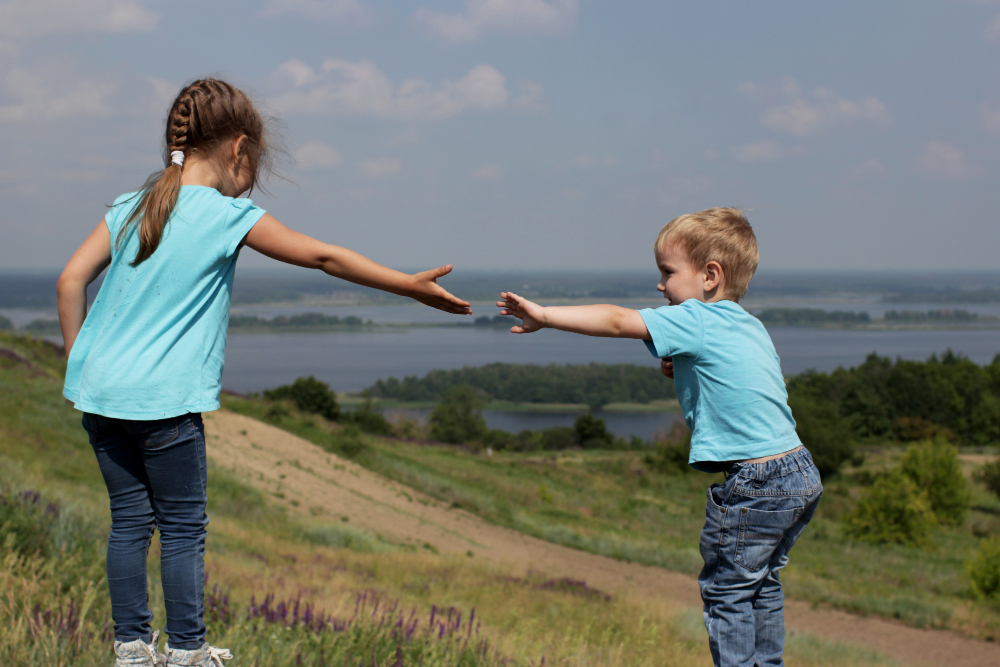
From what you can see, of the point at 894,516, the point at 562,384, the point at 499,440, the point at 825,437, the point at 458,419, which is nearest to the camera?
the point at 894,516

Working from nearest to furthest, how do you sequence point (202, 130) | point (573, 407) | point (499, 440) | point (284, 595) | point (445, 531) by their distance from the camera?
point (202, 130), point (284, 595), point (445, 531), point (499, 440), point (573, 407)

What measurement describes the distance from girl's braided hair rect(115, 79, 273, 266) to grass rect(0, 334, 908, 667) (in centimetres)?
170

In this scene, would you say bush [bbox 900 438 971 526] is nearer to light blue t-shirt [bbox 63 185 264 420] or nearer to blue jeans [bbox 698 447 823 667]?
blue jeans [bbox 698 447 823 667]

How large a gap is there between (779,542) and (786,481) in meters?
0.20

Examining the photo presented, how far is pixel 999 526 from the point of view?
39.3 m

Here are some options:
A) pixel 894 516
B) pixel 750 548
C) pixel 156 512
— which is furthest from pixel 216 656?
pixel 894 516

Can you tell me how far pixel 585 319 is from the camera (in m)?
1.97

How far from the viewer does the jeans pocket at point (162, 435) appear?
2.01 m

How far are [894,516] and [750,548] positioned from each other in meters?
33.9

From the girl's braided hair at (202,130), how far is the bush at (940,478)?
40.3 m

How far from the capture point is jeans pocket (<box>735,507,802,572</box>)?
2051 mm

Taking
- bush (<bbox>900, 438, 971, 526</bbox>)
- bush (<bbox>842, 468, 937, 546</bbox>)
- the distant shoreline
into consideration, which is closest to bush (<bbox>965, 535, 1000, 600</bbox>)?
bush (<bbox>842, 468, 937, 546</bbox>)

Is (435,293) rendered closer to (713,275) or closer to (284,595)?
(713,275)

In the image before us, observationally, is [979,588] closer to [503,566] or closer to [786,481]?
[503,566]
